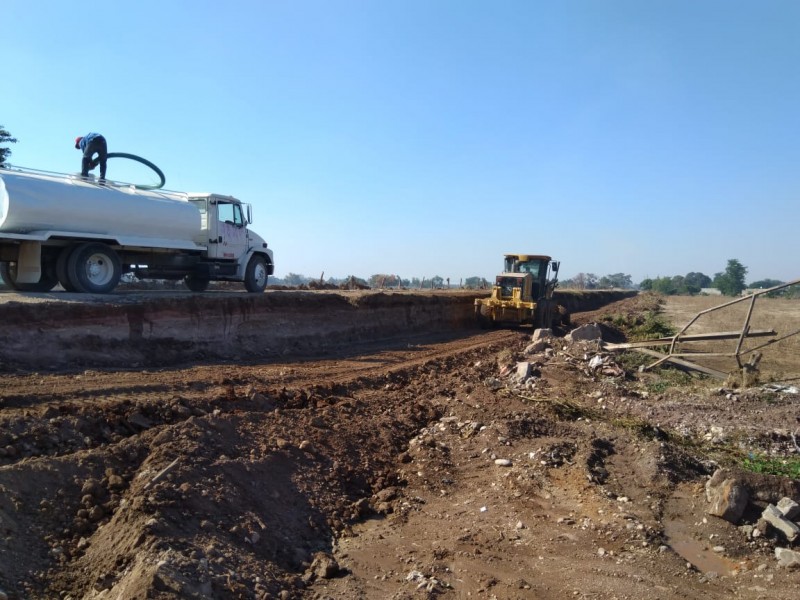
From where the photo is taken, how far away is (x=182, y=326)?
1331 centimetres

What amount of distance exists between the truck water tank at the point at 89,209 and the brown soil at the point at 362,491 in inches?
161

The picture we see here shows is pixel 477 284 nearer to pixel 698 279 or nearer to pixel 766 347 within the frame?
pixel 766 347

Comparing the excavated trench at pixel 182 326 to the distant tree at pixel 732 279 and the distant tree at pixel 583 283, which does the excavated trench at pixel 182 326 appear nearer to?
the distant tree at pixel 583 283

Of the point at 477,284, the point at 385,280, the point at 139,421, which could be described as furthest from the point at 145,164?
the point at 477,284

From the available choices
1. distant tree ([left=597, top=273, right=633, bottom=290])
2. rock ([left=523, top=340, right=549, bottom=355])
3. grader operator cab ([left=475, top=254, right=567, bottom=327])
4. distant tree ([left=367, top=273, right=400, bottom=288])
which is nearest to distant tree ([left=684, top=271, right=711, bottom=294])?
distant tree ([left=597, top=273, right=633, bottom=290])

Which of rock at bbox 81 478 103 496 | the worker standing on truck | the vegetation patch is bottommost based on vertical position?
the vegetation patch

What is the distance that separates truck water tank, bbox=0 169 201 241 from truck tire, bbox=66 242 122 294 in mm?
415

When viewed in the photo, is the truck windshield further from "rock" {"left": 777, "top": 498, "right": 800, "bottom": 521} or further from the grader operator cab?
"rock" {"left": 777, "top": 498, "right": 800, "bottom": 521}

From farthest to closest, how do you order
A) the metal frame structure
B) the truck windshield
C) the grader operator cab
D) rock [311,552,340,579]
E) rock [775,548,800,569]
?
the grader operator cab
the truck windshield
the metal frame structure
rock [775,548,800,569]
rock [311,552,340,579]

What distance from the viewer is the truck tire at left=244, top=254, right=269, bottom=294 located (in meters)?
17.0

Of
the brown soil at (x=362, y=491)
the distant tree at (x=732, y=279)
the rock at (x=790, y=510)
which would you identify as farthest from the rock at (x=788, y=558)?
the distant tree at (x=732, y=279)

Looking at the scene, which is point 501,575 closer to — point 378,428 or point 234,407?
point 378,428

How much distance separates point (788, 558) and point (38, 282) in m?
13.7

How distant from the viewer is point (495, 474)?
23.8 ft
